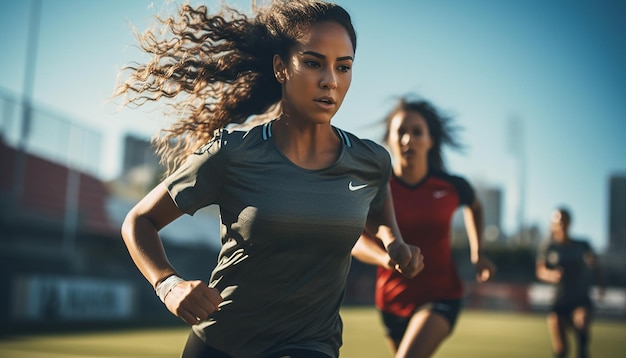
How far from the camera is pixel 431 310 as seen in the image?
5.58 meters

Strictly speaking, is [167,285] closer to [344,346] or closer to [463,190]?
[463,190]

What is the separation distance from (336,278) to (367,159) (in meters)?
0.54

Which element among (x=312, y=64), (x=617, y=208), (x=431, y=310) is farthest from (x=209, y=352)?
(x=617, y=208)

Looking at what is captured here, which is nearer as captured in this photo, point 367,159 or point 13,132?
point 367,159

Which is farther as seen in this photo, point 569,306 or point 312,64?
point 569,306

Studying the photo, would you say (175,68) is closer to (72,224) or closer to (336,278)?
(336,278)

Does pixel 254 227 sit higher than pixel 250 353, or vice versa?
pixel 254 227

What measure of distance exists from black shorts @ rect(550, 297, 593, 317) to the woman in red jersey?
624 centimetres

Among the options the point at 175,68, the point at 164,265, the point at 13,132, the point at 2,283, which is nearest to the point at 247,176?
the point at 164,265

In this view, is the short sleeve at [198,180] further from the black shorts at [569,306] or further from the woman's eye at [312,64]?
the black shorts at [569,306]

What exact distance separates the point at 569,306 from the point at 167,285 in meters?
9.99

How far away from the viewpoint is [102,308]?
753 inches

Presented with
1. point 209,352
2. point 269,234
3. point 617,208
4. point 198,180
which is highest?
point 617,208

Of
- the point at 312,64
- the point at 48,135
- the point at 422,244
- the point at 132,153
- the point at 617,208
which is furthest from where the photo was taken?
the point at 617,208
